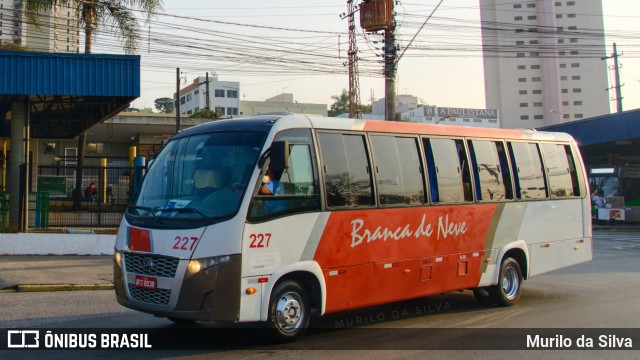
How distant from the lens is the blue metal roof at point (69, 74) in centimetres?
1611

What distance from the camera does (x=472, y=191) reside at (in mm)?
9398

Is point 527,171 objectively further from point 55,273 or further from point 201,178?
point 55,273

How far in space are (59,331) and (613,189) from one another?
32.2 meters

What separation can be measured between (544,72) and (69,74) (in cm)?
11539

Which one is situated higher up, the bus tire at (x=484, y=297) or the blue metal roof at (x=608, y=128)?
the blue metal roof at (x=608, y=128)

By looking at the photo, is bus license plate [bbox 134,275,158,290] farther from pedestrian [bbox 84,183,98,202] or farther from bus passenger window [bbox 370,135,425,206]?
pedestrian [bbox 84,183,98,202]

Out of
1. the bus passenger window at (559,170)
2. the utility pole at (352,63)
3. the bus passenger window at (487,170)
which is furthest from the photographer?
the utility pole at (352,63)

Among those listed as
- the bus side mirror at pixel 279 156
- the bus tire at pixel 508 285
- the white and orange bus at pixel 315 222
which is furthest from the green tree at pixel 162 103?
the bus side mirror at pixel 279 156

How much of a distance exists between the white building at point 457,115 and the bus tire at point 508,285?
81422 millimetres

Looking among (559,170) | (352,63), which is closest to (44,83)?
(559,170)

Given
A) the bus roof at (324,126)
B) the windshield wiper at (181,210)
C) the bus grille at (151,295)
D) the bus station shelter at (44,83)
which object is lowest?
the bus grille at (151,295)

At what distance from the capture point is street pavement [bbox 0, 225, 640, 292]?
37.8 feet

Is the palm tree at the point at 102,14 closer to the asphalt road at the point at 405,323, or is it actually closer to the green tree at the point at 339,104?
the asphalt road at the point at 405,323

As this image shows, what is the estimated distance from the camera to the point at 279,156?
661 centimetres
